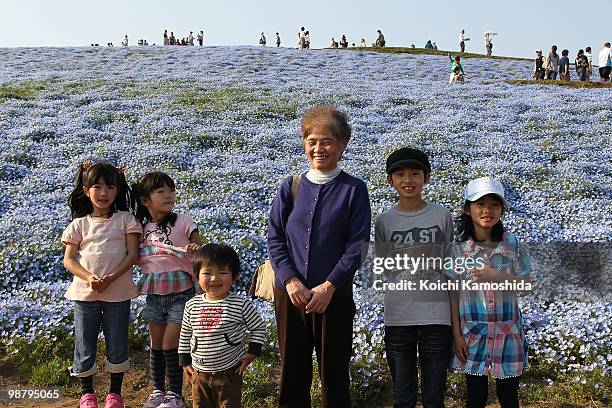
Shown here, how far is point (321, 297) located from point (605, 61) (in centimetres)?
2712

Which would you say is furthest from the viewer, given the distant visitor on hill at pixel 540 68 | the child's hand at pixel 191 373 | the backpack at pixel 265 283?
the distant visitor on hill at pixel 540 68

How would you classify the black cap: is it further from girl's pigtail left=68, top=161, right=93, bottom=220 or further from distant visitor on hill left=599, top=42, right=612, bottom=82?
distant visitor on hill left=599, top=42, right=612, bottom=82

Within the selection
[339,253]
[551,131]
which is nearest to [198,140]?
[551,131]

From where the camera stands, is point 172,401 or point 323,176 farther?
point 172,401

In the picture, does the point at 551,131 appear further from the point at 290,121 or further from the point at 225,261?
the point at 225,261

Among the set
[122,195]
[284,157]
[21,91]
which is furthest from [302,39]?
[122,195]

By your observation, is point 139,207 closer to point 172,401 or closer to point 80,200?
point 80,200

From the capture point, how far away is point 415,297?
13.6 ft

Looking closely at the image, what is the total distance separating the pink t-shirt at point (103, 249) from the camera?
4.80m

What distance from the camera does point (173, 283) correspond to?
485 cm

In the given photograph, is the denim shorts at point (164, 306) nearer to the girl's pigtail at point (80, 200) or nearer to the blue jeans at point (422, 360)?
the girl's pigtail at point (80, 200)

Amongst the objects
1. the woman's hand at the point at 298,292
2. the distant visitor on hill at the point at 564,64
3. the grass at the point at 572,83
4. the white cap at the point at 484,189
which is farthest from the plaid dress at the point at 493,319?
the distant visitor on hill at the point at 564,64

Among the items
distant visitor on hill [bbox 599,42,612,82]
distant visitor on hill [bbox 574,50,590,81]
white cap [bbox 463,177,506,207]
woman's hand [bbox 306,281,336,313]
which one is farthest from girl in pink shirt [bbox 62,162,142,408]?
distant visitor on hill [bbox 574,50,590,81]

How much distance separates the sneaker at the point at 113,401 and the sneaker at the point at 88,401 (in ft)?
0.31
